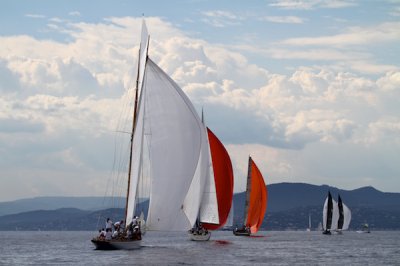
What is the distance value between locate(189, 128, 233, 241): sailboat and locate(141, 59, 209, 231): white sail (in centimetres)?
2800

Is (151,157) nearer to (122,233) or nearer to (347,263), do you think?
(122,233)

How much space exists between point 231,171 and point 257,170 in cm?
2207

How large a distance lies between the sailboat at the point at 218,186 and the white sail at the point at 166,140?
28.0 m

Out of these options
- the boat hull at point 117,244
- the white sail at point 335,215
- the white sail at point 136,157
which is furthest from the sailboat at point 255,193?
the white sail at point 335,215

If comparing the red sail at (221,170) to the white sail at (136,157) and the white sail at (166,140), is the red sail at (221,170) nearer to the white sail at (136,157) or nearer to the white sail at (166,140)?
the white sail at (166,140)

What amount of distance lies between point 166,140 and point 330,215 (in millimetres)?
113231

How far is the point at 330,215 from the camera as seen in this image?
166125 millimetres

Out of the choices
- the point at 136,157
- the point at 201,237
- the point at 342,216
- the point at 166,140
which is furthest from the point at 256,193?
the point at 342,216

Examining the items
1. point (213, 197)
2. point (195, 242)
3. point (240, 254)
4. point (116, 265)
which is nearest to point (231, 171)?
point (213, 197)

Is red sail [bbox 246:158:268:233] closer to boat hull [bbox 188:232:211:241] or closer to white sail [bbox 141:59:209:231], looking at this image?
boat hull [bbox 188:232:211:241]

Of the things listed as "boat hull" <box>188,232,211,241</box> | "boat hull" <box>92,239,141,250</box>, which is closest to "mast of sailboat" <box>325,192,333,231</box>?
"boat hull" <box>188,232,211,241</box>

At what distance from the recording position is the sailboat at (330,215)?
542 ft

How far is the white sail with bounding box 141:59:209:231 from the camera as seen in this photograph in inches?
2299

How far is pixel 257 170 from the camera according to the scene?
110312 millimetres
